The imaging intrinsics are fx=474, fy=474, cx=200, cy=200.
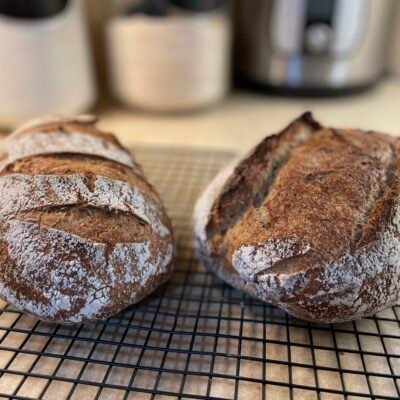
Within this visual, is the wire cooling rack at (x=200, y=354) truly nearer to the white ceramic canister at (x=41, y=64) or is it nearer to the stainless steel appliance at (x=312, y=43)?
the white ceramic canister at (x=41, y=64)

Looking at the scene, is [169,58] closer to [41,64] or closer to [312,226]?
[41,64]

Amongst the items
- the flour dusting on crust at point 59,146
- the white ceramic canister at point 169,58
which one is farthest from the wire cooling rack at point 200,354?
the white ceramic canister at point 169,58

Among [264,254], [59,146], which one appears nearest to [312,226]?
[264,254]

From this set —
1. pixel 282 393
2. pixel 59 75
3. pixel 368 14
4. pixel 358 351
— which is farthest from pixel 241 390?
pixel 368 14

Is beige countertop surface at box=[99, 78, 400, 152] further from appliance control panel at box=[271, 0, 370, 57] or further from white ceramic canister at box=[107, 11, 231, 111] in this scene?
appliance control panel at box=[271, 0, 370, 57]

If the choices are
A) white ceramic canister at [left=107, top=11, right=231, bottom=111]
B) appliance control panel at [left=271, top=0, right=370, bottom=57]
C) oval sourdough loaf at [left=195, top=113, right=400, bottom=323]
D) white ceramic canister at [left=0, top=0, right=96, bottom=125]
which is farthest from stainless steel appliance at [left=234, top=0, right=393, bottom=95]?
oval sourdough loaf at [left=195, top=113, right=400, bottom=323]

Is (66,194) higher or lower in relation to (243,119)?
higher
